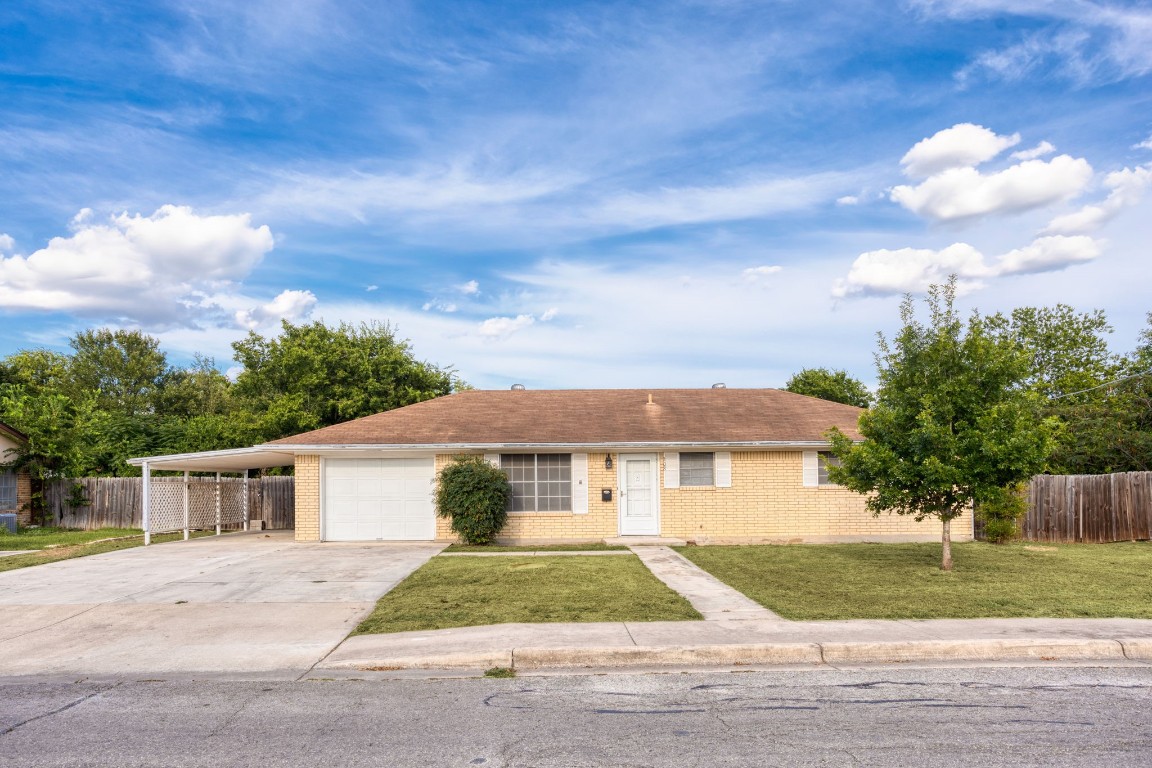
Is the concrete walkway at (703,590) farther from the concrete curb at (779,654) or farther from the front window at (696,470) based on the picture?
the front window at (696,470)

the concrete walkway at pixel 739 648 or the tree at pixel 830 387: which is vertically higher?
the tree at pixel 830 387

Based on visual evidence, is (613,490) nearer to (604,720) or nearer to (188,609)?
(188,609)

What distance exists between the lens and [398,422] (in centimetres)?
2000

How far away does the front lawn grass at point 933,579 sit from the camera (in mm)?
9477

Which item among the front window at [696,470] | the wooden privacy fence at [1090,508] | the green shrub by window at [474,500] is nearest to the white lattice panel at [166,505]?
the green shrub by window at [474,500]

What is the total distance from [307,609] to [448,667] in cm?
341

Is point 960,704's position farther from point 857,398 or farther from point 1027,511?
point 857,398

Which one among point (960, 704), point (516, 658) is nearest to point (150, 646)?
point (516, 658)

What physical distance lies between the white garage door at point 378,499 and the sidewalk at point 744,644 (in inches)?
410

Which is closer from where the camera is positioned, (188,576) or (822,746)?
(822,746)

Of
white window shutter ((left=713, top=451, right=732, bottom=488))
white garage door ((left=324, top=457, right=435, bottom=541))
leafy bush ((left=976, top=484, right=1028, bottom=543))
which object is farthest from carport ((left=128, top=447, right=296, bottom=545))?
leafy bush ((left=976, top=484, right=1028, bottom=543))

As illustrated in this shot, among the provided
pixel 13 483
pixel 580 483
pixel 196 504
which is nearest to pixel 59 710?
pixel 580 483

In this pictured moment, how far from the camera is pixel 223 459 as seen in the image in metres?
19.1

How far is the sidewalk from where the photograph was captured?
7.53 metres
